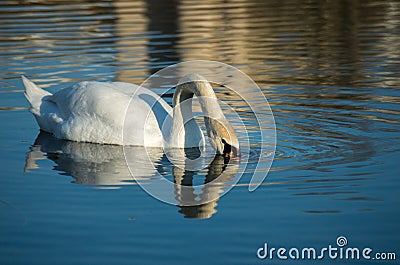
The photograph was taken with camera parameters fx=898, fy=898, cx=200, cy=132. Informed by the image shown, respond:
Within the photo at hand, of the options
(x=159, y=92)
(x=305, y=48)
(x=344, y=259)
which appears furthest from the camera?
(x=305, y=48)

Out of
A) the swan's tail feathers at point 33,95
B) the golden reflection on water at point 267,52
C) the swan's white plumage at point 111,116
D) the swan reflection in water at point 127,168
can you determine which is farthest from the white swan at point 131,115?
the golden reflection on water at point 267,52

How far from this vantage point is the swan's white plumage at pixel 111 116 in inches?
419

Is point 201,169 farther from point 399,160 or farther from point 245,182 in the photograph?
point 399,160

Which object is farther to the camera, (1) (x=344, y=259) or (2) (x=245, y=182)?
(2) (x=245, y=182)

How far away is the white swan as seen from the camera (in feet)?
34.8

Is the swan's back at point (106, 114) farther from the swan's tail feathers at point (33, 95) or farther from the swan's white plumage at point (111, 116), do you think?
the swan's tail feathers at point (33, 95)

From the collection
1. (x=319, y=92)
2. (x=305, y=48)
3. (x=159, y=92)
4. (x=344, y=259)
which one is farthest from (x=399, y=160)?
(x=305, y=48)

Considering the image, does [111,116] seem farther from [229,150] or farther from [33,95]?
[33,95]

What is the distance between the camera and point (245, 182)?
8.99m

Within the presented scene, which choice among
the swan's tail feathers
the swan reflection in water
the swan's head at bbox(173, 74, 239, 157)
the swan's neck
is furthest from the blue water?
the swan's neck

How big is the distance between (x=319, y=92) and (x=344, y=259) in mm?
6443

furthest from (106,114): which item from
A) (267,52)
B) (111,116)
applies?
(267,52)

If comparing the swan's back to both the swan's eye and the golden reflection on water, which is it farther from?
the golden reflection on water

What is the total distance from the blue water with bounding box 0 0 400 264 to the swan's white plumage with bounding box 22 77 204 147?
0.21 meters
